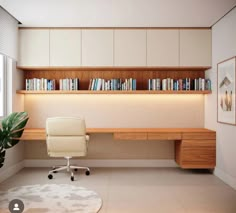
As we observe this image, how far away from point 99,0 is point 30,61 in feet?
6.41

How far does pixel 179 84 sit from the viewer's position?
523 cm

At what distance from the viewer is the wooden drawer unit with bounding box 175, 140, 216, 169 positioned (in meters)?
4.84

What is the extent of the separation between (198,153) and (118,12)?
8.89ft

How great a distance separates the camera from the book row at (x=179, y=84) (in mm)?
5211

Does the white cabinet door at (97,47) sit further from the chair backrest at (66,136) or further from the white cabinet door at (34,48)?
the chair backrest at (66,136)

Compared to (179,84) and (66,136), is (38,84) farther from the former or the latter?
(179,84)

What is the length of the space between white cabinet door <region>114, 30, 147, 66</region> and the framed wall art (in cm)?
135

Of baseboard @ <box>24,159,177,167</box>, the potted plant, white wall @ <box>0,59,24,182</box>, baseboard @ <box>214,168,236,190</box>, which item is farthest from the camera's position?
baseboard @ <box>24,159,177,167</box>

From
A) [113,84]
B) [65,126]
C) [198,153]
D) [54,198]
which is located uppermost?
[113,84]

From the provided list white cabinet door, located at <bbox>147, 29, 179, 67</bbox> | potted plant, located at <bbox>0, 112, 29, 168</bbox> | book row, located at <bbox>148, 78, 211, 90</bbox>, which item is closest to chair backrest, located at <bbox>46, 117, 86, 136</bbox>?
potted plant, located at <bbox>0, 112, 29, 168</bbox>

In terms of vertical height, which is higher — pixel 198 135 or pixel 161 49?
pixel 161 49

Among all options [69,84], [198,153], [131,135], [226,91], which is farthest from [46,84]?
[226,91]

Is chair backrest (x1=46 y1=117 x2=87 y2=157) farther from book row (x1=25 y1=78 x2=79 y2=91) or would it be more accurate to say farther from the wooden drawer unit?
the wooden drawer unit

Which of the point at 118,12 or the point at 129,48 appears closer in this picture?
the point at 118,12
